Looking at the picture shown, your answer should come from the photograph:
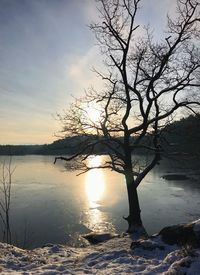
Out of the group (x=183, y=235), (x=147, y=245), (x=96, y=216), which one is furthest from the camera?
(x=96, y=216)

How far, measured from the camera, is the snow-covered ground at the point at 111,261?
28.0 ft

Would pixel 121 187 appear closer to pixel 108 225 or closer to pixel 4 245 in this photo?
pixel 108 225

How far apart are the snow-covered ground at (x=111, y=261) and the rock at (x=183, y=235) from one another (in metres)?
0.24

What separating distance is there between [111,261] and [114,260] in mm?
93

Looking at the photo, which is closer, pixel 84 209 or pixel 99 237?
pixel 99 237

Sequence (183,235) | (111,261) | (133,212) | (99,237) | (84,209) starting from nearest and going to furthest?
(111,261)
(183,235)
(99,237)
(133,212)
(84,209)

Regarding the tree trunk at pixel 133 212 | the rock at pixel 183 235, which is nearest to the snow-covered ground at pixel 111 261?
the rock at pixel 183 235

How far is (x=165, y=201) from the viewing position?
3722cm

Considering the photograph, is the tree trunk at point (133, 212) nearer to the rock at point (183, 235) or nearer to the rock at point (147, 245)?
the rock at point (147, 245)

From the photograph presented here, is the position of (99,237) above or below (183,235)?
below

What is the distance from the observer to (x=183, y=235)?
10.8 meters

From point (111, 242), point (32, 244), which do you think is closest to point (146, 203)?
point (32, 244)

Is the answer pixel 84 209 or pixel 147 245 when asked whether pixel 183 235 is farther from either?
pixel 84 209

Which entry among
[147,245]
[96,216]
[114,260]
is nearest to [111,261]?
[114,260]
